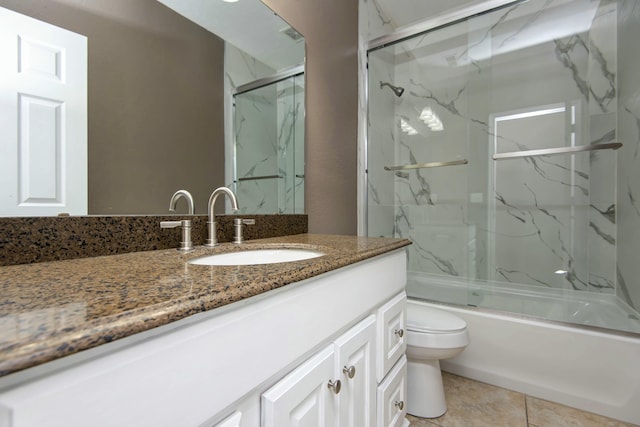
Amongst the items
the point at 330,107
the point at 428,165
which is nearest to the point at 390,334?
the point at 330,107

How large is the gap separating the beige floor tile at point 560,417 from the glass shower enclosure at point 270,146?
4.75ft

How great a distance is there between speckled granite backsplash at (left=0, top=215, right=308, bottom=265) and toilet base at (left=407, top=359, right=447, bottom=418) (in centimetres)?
113

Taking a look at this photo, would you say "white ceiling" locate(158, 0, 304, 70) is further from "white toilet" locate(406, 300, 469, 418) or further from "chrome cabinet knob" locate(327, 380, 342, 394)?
"white toilet" locate(406, 300, 469, 418)

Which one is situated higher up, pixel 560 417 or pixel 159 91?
pixel 159 91

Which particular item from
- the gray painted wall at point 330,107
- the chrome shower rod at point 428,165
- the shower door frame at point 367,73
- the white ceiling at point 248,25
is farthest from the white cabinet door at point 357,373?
the chrome shower rod at point 428,165

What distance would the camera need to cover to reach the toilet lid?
1.36 m

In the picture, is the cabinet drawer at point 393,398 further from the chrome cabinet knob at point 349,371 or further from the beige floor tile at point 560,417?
the beige floor tile at point 560,417

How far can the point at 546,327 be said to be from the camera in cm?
154

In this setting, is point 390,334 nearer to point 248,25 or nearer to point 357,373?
point 357,373

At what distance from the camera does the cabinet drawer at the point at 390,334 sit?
964mm

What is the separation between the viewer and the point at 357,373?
0.81m

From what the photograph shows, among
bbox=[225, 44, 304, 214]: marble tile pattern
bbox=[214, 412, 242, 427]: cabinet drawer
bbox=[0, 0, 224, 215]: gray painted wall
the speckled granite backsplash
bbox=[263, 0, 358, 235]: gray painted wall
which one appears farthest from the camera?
bbox=[263, 0, 358, 235]: gray painted wall

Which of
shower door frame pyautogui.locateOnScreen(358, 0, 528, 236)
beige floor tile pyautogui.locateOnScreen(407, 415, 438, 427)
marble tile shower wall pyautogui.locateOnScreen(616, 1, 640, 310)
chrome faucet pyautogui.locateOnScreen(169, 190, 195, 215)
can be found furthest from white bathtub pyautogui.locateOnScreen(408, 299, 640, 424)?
chrome faucet pyautogui.locateOnScreen(169, 190, 195, 215)

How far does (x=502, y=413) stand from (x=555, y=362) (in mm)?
382
